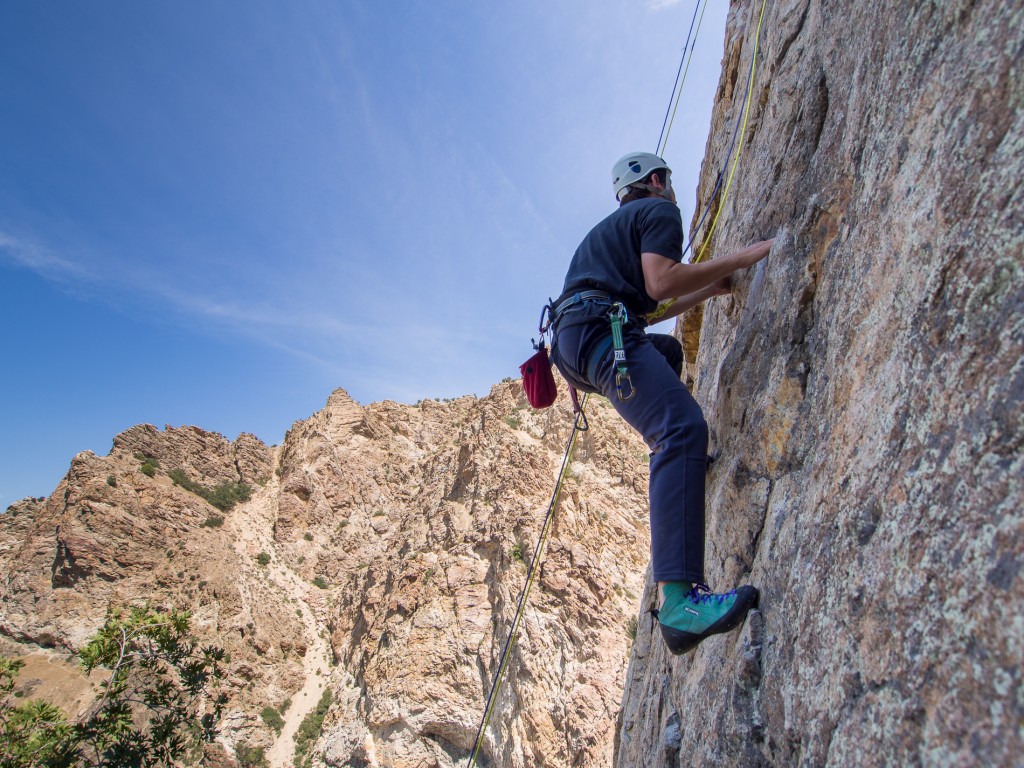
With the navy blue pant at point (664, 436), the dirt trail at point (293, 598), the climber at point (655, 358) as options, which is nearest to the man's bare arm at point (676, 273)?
the climber at point (655, 358)

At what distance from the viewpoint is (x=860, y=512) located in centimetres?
178

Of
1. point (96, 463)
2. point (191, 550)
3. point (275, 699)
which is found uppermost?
point (96, 463)

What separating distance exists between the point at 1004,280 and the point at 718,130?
584 cm

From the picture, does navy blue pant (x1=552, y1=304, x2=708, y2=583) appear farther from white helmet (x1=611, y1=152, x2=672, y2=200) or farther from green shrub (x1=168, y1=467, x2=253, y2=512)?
green shrub (x1=168, y1=467, x2=253, y2=512)

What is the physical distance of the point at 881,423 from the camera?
1.76m

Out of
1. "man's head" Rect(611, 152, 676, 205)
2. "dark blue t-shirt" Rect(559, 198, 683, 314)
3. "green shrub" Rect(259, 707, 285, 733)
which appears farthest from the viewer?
"green shrub" Rect(259, 707, 285, 733)

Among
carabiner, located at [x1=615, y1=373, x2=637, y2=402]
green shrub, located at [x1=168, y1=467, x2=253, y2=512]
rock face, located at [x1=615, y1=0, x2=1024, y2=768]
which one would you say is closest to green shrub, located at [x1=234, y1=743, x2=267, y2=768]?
green shrub, located at [x1=168, y1=467, x2=253, y2=512]

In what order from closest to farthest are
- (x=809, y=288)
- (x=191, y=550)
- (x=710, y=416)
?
(x=809, y=288), (x=710, y=416), (x=191, y=550)

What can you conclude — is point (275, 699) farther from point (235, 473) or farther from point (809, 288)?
point (809, 288)

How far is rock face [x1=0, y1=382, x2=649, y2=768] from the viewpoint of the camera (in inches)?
726

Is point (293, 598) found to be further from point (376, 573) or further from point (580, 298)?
point (580, 298)

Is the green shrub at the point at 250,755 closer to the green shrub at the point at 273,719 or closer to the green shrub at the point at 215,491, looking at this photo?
the green shrub at the point at 273,719

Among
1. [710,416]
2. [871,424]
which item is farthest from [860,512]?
[710,416]

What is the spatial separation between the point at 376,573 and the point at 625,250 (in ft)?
85.3
